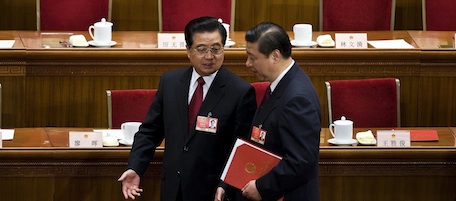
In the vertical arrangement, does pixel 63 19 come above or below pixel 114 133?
above

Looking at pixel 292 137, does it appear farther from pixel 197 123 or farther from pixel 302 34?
pixel 302 34

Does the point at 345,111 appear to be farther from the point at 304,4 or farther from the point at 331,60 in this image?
the point at 304,4

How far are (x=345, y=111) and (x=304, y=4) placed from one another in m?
1.43

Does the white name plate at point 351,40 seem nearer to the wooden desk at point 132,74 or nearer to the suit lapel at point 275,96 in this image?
the wooden desk at point 132,74

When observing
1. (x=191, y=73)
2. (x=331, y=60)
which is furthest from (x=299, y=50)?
(x=191, y=73)

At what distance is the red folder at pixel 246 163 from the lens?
302cm

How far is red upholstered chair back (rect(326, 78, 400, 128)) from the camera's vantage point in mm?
4195

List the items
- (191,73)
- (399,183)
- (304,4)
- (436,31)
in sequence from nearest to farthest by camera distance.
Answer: (191,73) < (399,183) < (436,31) < (304,4)

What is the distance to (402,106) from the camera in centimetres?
461

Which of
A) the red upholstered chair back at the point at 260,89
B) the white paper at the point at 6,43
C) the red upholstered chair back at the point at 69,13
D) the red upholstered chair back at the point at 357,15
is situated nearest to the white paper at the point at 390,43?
the red upholstered chair back at the point at 357,15

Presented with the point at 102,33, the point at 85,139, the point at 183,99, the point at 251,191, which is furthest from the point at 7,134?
the point at 251,191

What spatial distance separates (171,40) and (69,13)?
825 millimetres

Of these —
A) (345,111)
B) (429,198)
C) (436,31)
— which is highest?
(436,31)

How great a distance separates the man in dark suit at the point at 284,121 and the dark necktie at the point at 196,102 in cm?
29
